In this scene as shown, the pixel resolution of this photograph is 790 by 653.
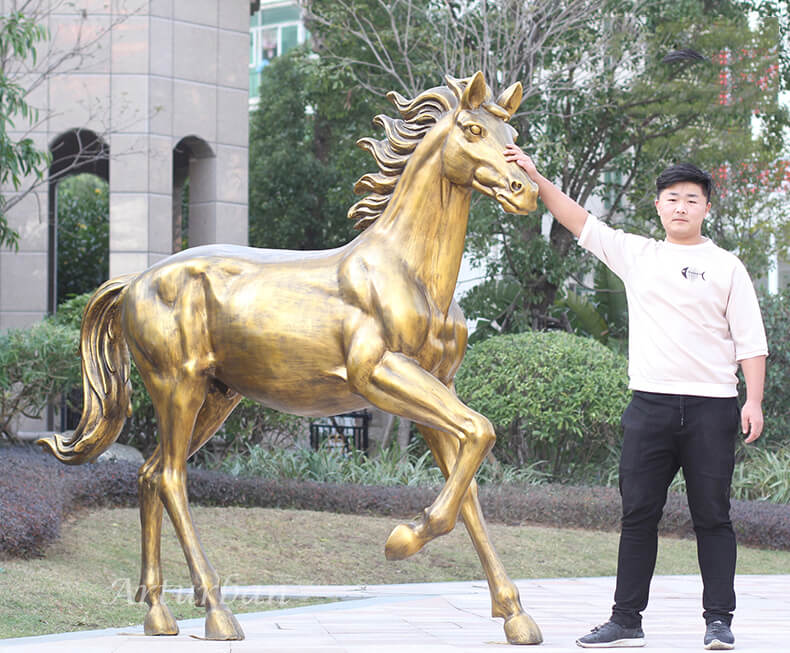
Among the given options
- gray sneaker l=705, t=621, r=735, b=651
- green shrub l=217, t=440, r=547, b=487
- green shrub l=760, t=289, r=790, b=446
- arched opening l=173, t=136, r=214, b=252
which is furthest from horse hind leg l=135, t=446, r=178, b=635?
arched opening l=173, t=136, r=214, b=252

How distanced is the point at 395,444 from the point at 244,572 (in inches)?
172

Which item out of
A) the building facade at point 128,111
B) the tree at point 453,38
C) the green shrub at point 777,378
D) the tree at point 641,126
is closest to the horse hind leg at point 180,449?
the tree at point 453,38

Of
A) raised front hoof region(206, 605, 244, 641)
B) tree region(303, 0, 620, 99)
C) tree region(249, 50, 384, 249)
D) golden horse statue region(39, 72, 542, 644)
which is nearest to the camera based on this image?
golden horse statue region(39, 72, 542, 644)

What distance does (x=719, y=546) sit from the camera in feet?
13.4

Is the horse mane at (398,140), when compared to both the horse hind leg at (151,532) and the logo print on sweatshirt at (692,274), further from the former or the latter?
the horse hind leg at (151,532)

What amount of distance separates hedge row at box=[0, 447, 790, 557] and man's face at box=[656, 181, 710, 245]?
213 inches

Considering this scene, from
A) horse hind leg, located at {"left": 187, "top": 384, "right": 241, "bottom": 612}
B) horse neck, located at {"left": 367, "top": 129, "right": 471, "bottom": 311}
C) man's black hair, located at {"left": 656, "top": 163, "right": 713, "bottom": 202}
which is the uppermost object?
man's black hair, located at {"left": 656, "top": 163, "right": 713, "bottom": 202}

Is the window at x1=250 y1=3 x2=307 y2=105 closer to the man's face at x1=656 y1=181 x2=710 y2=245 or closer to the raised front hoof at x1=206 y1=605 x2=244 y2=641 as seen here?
the man's face at x1=656 y1=181 x2=710 y2=245

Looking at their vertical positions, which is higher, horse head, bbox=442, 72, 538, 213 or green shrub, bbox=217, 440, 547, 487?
horse head, bbox=442, 72, 538, 213

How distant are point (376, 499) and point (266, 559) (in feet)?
6.49

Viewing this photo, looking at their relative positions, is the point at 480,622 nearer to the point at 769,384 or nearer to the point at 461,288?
the point at 769,384

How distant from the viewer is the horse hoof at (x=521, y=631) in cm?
393

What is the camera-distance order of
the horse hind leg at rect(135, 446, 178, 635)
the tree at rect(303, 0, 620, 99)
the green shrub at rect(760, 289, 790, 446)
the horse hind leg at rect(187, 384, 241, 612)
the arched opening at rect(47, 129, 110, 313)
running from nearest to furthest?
1. the horse hind leg at rect(135, 446, 178, 635)
2. the horse hind leg at rect(187, 384, 241, 612)
3. the tree at rect(303, 0, 620, 99)
4. the green shrub at rect(760, 289, 790, 446)
5. the arched opening at rect(47, 129, 110, 313)

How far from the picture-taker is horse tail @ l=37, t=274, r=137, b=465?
15.2 feet
